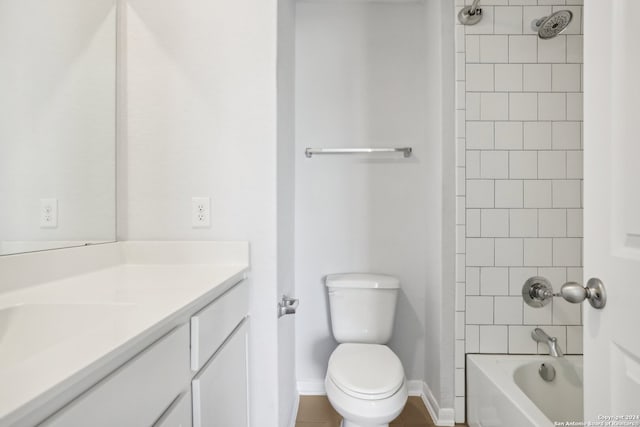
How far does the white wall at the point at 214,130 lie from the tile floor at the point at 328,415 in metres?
0.66

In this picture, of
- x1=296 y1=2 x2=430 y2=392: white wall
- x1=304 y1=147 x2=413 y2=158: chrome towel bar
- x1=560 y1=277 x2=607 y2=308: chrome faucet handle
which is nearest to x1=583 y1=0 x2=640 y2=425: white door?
x1=560 y1=277 x2=607 y2=308: chrome faucet handle

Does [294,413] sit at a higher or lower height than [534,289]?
lower

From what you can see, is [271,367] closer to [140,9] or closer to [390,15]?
[140,9]

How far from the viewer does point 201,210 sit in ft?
4.20

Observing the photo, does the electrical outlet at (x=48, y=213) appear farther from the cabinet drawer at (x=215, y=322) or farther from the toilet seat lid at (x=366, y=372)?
the toilet seat lid at (x=366, y=372)

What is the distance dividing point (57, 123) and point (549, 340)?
7.31 feet

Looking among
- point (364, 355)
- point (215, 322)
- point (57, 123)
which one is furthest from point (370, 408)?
point (57, 123)

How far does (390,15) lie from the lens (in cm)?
209

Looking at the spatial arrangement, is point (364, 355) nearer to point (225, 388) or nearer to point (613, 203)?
point (225, 388)

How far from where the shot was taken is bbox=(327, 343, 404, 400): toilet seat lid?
1.38m

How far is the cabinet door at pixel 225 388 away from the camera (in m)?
0.83

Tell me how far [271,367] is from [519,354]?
1.32 meters

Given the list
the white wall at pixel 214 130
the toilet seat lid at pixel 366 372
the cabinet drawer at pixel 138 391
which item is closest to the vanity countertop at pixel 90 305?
the cabinet drawer at pixel 138 391

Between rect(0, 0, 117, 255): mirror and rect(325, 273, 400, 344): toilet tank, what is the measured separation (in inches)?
46.4
